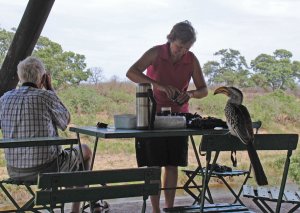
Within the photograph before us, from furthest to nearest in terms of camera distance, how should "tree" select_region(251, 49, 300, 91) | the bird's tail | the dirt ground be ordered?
"tree" select_region(251, 49, 300, 91) → the dirt ground → the bird's tail

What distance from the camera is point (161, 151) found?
3404 mm

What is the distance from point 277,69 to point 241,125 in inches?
108

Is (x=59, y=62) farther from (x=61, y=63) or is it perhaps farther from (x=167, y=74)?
Answer: (x=167, y=74)

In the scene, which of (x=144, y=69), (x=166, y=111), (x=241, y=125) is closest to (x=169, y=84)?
(x=144, y=69)

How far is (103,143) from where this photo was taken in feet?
16.5

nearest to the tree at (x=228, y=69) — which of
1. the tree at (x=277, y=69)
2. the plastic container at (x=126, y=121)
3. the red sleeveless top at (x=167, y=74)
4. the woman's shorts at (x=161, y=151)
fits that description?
the tree at (x=277, y=69)

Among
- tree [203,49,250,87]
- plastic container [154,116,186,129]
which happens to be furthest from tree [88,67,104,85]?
plastic container [154,116,186,129]

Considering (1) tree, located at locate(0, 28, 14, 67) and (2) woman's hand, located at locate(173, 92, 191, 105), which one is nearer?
(2) woman's hand, located at locate(173, 92, 191, 105)

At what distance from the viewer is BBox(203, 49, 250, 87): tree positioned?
501 cm

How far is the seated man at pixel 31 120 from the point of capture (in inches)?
124

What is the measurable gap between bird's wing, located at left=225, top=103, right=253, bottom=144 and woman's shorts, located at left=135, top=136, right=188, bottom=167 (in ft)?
2.27

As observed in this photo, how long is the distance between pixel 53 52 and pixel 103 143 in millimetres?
1027

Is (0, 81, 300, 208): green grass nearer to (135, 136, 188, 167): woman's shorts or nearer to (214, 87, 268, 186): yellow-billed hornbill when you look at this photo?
(135, 136, 188, 167): woman's shorts

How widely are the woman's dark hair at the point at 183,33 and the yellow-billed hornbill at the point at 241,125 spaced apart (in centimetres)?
55
